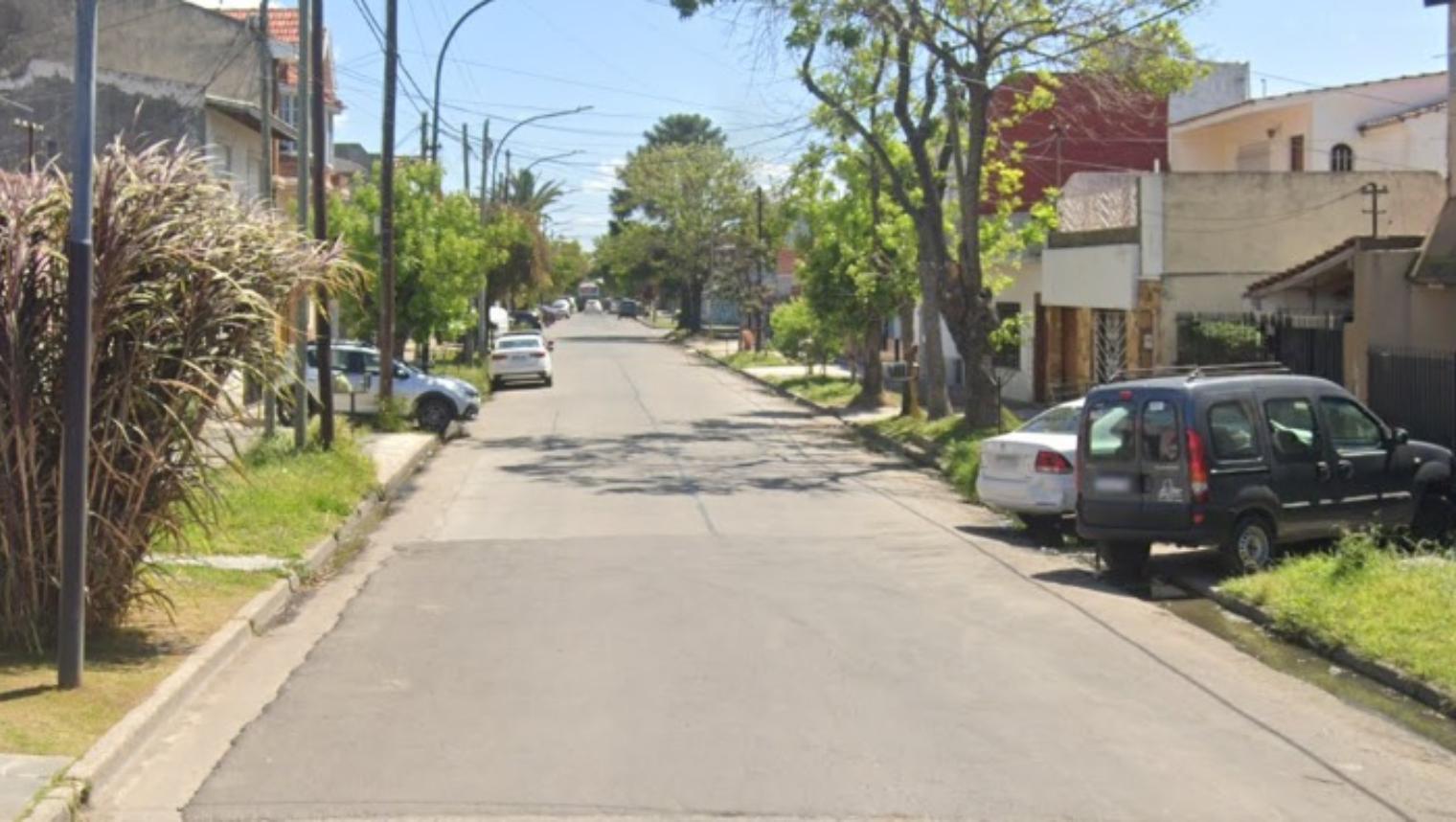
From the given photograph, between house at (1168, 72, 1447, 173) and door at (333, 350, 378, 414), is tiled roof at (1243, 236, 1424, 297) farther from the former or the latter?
door at (333, 350, 378, 414)

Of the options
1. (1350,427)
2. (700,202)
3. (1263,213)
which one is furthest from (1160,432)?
(700,202)

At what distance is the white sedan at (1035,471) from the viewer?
16.5 metres

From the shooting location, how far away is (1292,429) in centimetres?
1409

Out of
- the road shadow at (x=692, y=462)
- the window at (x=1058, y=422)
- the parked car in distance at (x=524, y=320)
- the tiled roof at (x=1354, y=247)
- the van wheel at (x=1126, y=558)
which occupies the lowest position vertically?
the van wheel at (x=1126, y=558)

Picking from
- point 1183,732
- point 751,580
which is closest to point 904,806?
point 1183,732

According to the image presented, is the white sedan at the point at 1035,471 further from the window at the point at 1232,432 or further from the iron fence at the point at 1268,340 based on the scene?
the iron fence at the point at 1268,340

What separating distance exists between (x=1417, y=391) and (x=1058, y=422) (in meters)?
4.68

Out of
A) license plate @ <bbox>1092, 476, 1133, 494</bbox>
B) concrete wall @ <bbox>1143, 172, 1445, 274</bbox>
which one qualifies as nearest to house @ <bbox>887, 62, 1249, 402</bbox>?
concrete wall @ <bbox>1143, 172, 1445, 274</bbox>

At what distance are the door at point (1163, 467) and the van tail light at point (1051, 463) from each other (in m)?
2.61

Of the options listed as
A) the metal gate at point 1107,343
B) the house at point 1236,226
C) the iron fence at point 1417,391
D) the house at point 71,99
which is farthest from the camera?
the metal gate at point 1107,343

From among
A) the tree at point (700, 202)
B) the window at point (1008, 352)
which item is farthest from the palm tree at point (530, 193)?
the window at point (1008, 352)

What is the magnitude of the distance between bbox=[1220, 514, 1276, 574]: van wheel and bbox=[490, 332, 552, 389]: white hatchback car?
34267 mm

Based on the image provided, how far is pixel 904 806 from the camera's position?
23.1ft

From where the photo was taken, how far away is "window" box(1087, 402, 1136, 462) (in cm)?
1397
